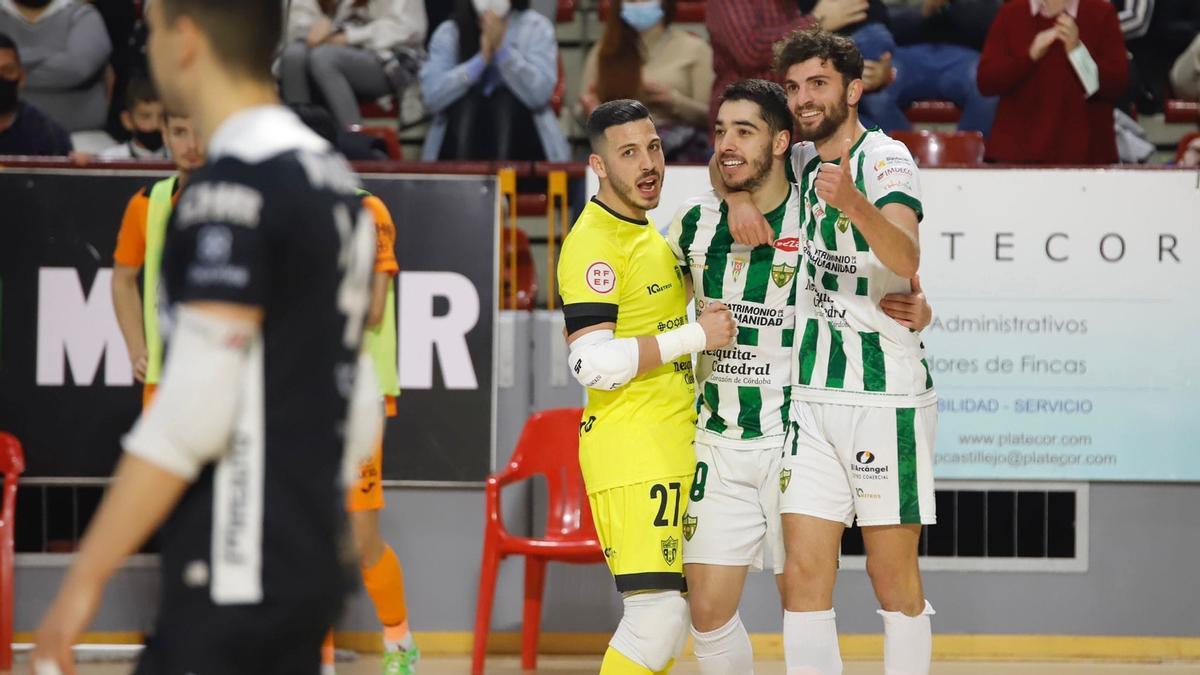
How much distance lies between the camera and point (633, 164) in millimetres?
4543

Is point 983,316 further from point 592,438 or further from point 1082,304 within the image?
point 592,438

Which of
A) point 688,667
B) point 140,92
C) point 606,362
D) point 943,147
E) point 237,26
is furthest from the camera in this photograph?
point 140,92

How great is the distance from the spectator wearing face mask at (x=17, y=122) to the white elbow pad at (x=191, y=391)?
599cm

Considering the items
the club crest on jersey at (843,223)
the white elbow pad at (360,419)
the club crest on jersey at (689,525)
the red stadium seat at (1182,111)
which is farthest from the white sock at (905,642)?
the red stadium seat at (1182,111)

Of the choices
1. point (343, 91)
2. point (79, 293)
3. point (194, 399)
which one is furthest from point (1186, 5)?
point (194, 399)

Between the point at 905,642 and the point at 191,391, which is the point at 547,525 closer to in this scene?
the point at 905,642

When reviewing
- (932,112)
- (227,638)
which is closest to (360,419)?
(227,638)

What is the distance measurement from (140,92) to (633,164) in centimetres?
425

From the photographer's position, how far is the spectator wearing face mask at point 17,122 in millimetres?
7582

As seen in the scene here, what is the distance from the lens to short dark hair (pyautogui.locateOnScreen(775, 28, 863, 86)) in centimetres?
457

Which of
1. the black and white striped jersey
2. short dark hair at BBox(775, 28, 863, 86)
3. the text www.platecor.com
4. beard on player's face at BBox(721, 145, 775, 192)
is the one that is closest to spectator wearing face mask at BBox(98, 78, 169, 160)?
beard on player's face at BBox(721, 145, 775, 192)

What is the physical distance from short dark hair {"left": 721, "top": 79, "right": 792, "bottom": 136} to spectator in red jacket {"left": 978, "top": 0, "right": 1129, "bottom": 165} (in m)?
2.90

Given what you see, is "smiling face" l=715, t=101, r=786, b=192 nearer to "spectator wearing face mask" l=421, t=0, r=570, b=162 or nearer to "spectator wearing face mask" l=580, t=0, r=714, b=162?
"spectator wearing face mask" l=580, t=0, r=714, b=162

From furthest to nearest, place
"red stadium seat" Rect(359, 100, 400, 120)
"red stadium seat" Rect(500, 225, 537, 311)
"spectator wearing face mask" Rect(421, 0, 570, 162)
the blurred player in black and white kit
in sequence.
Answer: "red stadium seat" Rect(359, 100, 400, 120), "spectator wearing face mask" Rect(421, 0, 570, 162), "red stadium seat" Rect(500, 225, 537, 311), the blurred player in black and white kit
